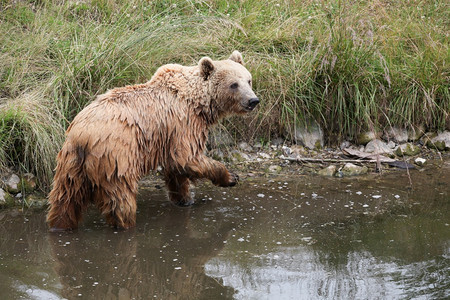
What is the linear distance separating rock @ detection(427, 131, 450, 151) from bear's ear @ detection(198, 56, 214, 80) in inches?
141

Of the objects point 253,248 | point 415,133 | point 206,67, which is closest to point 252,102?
point 206,67

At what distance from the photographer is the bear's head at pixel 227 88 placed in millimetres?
6031

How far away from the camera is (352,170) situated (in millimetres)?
7402

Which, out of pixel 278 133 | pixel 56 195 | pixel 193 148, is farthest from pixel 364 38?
pixel 56 195

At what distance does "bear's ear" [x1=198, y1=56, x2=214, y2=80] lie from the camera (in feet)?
19.7

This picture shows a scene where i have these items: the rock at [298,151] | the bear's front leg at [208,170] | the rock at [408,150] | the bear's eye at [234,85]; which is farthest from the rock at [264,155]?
the bear's eye at [234,85]

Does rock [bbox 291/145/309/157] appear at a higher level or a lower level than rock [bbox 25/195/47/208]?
lower

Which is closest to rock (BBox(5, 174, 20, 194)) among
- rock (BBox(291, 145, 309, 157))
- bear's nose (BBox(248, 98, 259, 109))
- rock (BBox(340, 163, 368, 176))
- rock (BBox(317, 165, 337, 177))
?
bear's nose (BBox(248, 98, 259, 109))

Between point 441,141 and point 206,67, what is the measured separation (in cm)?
380

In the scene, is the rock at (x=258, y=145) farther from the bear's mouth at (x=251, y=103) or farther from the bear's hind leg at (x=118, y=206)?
the bear's hind leg at (x=118, y=206)

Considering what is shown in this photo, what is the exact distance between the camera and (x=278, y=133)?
26.4 feet

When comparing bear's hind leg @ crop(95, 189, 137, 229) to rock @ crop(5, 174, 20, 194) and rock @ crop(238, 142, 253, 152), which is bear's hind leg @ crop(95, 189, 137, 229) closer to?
rock @ crop(5, 174, 20, 194)

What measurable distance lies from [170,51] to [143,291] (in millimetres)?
3971

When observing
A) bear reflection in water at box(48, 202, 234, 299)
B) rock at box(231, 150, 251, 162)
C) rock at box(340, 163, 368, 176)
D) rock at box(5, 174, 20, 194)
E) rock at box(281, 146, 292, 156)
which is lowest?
rock at box(340, 163, 368, 176)
